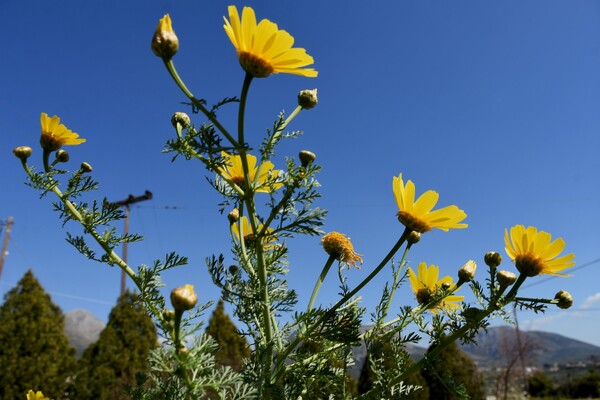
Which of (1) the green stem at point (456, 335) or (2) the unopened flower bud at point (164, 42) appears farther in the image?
(1) the green stem at point (456, 335)

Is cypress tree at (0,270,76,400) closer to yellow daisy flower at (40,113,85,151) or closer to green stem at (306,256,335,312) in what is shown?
yellow daisy flower at (40,113,85,151)

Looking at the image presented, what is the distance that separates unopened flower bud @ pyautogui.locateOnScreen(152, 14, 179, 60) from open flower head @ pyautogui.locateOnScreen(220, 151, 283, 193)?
8.9 inches

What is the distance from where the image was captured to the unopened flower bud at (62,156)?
1232 millimetres

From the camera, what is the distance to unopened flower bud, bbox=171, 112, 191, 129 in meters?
1.00

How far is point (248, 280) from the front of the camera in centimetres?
112

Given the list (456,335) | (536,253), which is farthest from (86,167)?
(536,253)

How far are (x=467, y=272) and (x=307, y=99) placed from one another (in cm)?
60

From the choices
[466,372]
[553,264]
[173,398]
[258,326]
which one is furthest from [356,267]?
[466,372]

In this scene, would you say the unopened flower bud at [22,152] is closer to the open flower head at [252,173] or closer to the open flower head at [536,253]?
the open flower head at [252,173]

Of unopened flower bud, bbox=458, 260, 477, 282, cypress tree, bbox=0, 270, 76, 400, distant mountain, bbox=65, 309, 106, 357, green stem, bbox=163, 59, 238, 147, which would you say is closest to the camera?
green stem, bbox=163, 59, 238, 147

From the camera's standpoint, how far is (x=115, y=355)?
798cm

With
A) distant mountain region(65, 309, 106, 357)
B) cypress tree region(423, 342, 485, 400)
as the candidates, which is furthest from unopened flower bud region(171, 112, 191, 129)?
distant mountain region(65, 309, 106, 357)

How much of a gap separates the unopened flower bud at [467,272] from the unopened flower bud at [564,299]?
20cm

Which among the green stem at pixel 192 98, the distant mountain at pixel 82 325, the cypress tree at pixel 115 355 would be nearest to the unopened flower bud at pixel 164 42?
the green stem at pixel 192 98
